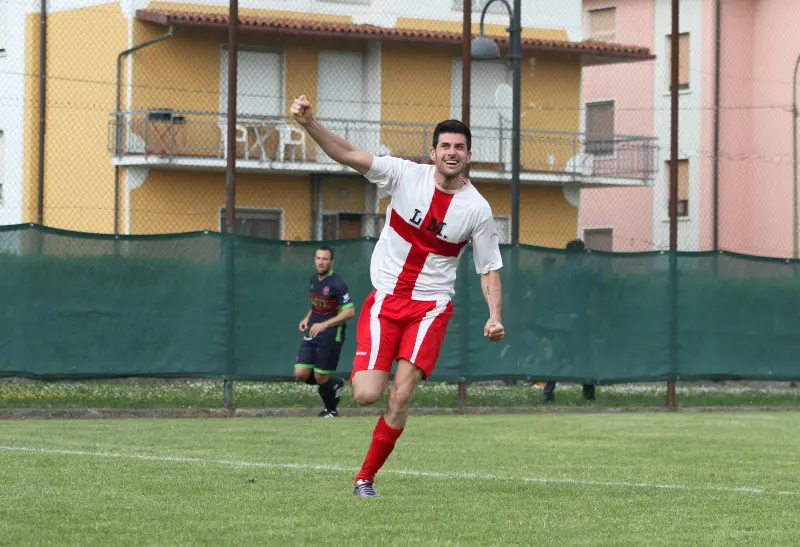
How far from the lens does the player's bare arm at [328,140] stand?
857 centimetres

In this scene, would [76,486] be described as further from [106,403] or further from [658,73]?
[658,73]

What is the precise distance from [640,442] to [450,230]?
18.4ft

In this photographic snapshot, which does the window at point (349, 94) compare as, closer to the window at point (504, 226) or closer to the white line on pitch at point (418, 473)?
the window at point (504, 226)

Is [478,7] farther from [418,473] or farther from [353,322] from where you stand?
[418,473]

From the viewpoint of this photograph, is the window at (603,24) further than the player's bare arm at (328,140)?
Yes

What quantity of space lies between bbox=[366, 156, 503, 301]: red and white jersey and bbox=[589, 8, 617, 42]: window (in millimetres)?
37672

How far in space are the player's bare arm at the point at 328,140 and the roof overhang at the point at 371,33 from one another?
80.1 ft

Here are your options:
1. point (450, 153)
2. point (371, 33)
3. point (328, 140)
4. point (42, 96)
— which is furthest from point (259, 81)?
point (328, 140)

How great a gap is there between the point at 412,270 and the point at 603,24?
3831cm

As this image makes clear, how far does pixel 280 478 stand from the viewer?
10258mm

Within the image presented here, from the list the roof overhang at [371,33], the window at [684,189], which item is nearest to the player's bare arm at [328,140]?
the roof overhang at [371,33]

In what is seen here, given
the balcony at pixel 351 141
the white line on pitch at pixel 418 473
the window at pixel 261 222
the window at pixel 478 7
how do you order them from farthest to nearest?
the window at pixel 478 7, the window at pixel 261 222, the balcony at pixel 351 141, the white line on pitch at pixel 418 473

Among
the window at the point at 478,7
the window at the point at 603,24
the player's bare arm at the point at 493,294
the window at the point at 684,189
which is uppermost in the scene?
the window at the point at 603,24

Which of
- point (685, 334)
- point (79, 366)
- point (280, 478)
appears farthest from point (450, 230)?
point (685, 334)
